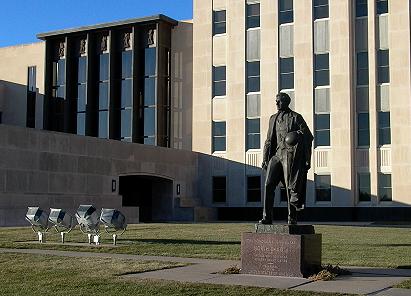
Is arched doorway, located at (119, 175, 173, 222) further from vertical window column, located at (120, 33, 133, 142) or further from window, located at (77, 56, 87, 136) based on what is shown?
window, located at (77, 56, 87, 136)

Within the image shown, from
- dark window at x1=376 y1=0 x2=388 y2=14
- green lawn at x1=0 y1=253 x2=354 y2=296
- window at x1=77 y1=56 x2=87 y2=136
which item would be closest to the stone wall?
window at x1=77 y1=56 x2=87 y2=136

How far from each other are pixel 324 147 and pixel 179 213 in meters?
11.0

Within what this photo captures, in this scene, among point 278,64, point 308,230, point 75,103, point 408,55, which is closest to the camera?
point 308,230

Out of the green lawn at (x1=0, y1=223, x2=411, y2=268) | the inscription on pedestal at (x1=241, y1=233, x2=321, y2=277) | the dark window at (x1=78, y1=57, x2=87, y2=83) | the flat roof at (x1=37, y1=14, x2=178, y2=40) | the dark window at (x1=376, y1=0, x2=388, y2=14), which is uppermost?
the flat roof at (x1=37, y1=14, x2=178, y2=40)

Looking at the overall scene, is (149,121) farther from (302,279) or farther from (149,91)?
(302,279)

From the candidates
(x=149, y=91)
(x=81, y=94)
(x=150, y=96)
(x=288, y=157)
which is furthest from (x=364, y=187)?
(x=288, y=157)

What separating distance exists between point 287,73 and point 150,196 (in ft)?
42.9

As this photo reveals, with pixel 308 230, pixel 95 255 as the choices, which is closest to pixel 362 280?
pixel 308 230

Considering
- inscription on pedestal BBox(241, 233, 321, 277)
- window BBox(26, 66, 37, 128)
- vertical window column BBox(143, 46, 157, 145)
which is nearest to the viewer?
inscription on pedestal BBox(241, 233, 321, 277)

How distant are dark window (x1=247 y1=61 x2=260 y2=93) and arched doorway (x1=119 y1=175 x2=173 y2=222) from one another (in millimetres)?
9097

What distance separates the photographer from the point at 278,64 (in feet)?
159

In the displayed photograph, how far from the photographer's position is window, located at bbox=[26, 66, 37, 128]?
58531mm

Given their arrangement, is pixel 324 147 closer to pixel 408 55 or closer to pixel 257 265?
pixel 408 55

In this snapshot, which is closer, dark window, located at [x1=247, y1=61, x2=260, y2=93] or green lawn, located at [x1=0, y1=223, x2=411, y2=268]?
green lawn, located at [x1=0, y1=223, x2=411, y2=268]
